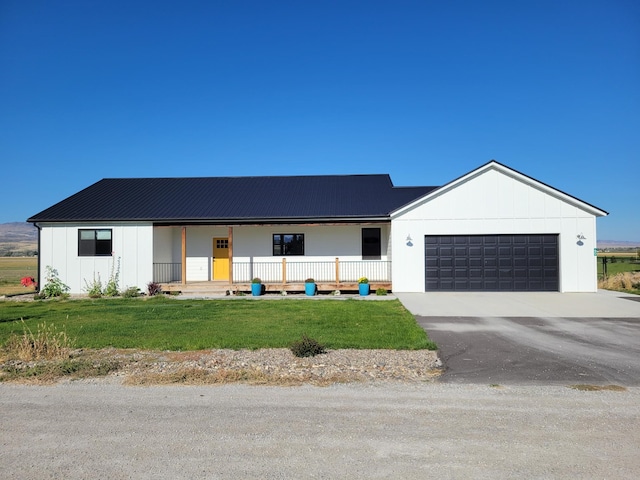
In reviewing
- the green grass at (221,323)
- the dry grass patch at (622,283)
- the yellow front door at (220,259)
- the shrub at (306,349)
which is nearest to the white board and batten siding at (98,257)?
the green grass at (221,323)

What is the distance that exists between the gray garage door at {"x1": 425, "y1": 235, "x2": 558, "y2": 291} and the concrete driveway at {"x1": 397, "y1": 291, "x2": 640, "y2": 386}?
1.58 m

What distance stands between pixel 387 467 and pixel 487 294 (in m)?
13.5

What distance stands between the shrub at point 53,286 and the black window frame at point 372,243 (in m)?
12.5

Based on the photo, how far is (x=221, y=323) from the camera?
10.1 metres

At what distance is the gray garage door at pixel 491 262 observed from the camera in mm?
16203

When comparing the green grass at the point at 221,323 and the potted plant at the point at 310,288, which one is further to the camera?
the potted plant at the point at 310,288

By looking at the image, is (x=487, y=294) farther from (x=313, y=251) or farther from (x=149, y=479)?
(x=149, y=479)

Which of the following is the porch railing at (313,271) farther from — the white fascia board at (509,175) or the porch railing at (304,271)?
the white fascia board at (509,175)

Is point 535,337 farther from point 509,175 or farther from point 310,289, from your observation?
point 509,175

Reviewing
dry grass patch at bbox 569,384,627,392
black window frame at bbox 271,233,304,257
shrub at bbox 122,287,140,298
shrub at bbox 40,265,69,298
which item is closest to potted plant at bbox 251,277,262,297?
black window frame at bbox 271,233,304,257

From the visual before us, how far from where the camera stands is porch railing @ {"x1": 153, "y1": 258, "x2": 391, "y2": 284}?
59.0 feet

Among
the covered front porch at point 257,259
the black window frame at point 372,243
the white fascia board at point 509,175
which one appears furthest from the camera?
the black window frame at point 372,243

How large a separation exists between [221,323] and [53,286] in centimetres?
1102

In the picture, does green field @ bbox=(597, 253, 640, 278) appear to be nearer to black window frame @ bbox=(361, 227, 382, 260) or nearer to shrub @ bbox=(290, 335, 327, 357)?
black window frame @ bbox=(361, 227, 382, 260)
